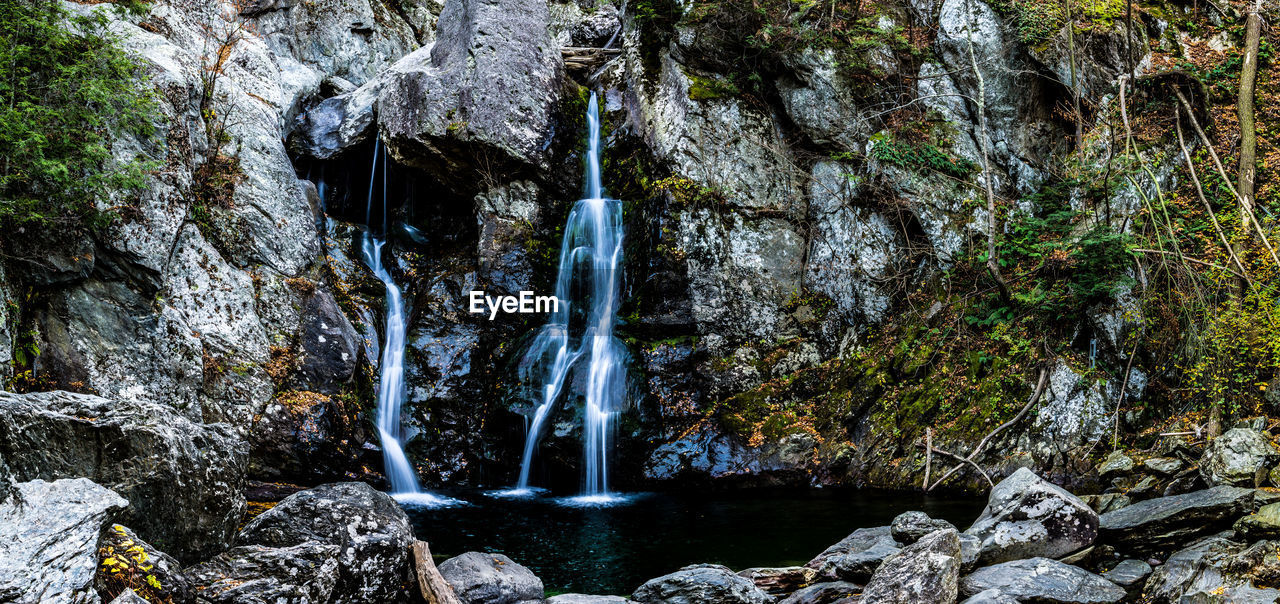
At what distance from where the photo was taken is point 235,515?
4.27 m

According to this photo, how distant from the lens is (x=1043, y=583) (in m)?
5.02

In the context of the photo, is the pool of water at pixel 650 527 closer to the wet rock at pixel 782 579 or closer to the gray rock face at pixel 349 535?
the wet rock at pixel 782 579

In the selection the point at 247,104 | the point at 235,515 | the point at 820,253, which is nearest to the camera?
the point at 235,515

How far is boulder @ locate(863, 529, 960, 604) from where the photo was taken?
16.0 ft

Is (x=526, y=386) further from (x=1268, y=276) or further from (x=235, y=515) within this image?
(x=1268, y=276)

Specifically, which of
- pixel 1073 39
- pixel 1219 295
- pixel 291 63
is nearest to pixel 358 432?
pixel 291 63

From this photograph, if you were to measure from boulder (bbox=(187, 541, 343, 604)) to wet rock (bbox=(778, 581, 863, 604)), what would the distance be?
3426 mm

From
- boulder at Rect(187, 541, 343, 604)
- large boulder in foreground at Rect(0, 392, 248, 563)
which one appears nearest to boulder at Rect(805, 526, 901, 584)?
boulder at Rect(187, 541, 343, 604)

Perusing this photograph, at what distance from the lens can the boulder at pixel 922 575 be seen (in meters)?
4.86

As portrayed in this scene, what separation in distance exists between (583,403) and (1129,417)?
765 cm

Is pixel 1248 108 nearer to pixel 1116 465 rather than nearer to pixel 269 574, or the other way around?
pixel 1116 465

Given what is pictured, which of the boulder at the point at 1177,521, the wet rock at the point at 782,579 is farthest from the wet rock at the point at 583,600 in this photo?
the boulder at the point at 1177,521

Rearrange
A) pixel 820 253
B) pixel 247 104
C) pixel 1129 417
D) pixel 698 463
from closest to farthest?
pixel 1129 417 → pixel 698 463 → pixel 247 104 → pixel 820 253

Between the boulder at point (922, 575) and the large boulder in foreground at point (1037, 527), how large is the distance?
676 millimetres
